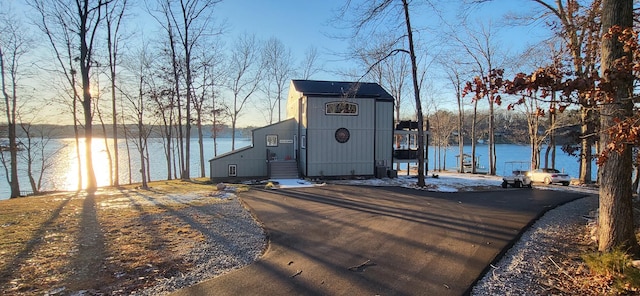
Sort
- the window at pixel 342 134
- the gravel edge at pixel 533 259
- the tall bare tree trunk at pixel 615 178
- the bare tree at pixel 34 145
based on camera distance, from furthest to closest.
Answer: the bare tree at pixel 34 145 → the window at pixel 342 134 → the tall bare tree trunk at pixel 615 178 → the gravel edge at pixel 533 259

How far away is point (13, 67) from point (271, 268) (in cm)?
2864

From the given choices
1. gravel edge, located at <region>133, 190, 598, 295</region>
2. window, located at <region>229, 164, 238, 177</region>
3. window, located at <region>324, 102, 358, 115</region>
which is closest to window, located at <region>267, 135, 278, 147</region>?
window, located at <region>229, 164, 238, 177</region>

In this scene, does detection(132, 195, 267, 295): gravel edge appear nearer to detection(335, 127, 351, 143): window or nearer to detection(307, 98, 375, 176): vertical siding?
detection(307, 98, 375, 176): vertical siding

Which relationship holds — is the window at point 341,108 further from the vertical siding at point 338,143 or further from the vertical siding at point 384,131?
the vertical siding at point 384,131

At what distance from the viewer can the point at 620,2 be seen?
5391mm

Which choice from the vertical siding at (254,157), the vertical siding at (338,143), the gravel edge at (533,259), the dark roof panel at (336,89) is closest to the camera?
the gravel edge at (533,259)

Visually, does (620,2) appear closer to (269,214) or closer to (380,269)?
(380,269)

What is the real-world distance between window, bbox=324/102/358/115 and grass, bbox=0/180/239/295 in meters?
10.9

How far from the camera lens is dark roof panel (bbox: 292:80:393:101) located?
1989 centimetres

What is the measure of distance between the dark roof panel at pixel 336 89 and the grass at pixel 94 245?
444 inches

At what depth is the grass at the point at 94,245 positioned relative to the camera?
4734 mm

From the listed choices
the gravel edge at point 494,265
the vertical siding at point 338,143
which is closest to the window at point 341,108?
the vertical siding at point 338,143

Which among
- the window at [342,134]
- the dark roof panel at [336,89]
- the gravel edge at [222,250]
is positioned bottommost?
the gravel edge at [222,250]

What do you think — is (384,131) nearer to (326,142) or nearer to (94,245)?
(326,142)
